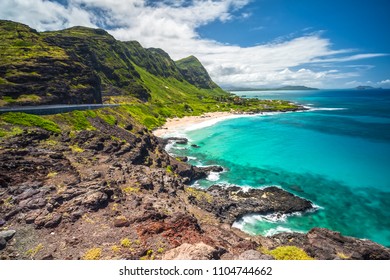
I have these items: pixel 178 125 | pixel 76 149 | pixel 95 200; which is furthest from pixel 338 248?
pixel 178 125

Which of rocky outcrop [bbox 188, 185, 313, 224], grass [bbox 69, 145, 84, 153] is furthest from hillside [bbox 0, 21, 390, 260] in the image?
grass [bbox 69, 145, 84, 153]

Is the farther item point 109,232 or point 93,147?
point 93,147

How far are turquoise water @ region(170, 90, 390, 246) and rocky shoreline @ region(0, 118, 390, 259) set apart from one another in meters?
5.41

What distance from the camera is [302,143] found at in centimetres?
8481

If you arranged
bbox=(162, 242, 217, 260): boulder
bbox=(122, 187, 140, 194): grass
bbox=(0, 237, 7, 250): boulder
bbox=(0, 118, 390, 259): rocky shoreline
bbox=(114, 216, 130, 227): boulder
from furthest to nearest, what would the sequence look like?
bbox=(122, 187, 140, 194): grass, bbox=(114, 216, 130, 227): boulder, bbox=(0, 118, 390, 259): rocky shoreline, bbox=(0, 237, 7, 250): boulder, bbox=(162, 242, 217, 260): boulder

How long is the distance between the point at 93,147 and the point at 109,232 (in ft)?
79.9

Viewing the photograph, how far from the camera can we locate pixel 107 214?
19.2 m

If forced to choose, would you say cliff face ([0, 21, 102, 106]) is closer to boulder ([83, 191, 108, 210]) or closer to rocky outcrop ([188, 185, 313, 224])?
boulder ([83, 191, 108, 210])

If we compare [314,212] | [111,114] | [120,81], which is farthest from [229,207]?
[120,81]

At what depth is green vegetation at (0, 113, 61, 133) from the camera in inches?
1410

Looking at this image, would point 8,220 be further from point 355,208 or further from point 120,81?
point 120,81

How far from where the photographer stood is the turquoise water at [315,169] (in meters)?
34.9

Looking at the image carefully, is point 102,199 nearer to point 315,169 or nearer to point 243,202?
point 243,202

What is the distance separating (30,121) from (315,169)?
64698mm
